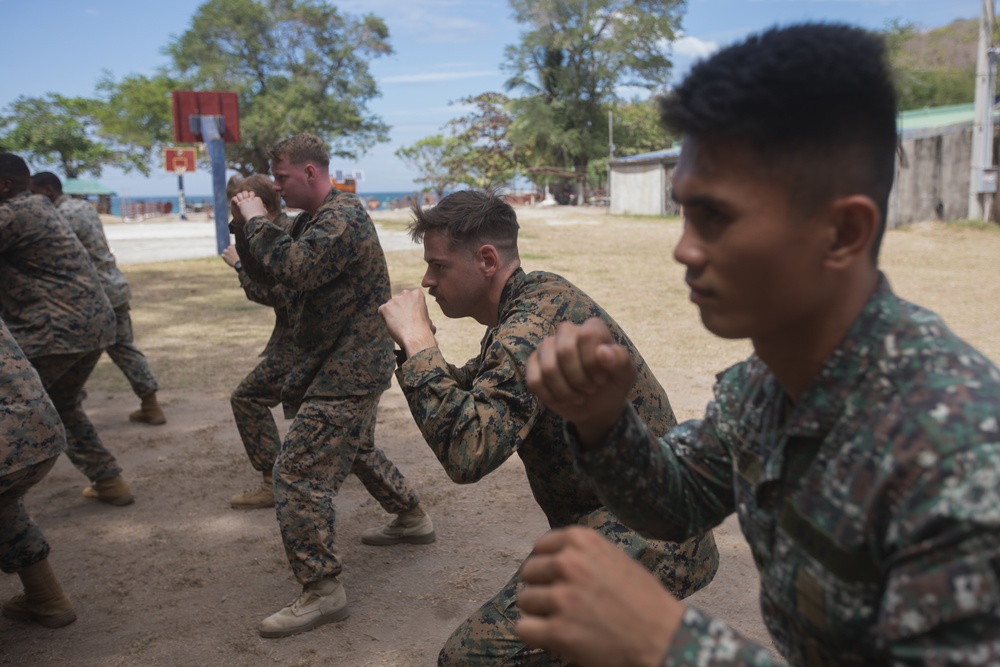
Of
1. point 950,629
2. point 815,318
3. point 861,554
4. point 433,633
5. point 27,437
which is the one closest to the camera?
point 950,629

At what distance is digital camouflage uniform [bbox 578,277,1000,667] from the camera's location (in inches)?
41.1

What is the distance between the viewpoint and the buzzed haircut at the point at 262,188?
17.4 ft

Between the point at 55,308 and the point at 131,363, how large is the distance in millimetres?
1970

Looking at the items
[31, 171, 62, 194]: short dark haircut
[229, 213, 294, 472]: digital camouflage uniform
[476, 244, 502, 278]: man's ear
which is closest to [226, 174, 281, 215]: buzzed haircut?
[229, 213, 294, 472]: digital camouflage uniform

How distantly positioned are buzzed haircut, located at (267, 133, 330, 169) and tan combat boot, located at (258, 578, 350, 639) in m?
2.12

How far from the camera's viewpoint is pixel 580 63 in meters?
47.3

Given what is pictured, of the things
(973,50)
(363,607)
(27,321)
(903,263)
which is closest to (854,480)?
(363,607)

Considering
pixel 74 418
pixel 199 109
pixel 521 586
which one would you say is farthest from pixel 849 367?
pixel 199 109

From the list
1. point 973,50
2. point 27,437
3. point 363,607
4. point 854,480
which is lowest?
point 363,607

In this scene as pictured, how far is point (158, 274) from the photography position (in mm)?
16453

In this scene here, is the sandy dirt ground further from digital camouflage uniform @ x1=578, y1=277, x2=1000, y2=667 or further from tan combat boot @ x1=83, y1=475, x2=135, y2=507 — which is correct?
digital camouflage uniform @ x1=578, y1=277, x2=1000, y2=667

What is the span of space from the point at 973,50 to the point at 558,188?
2811 centimetres

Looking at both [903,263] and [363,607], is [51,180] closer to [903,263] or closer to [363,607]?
[363,607]

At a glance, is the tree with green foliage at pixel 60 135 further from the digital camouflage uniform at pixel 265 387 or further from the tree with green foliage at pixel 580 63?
the digital camouflage uniform at pixel 265 387
